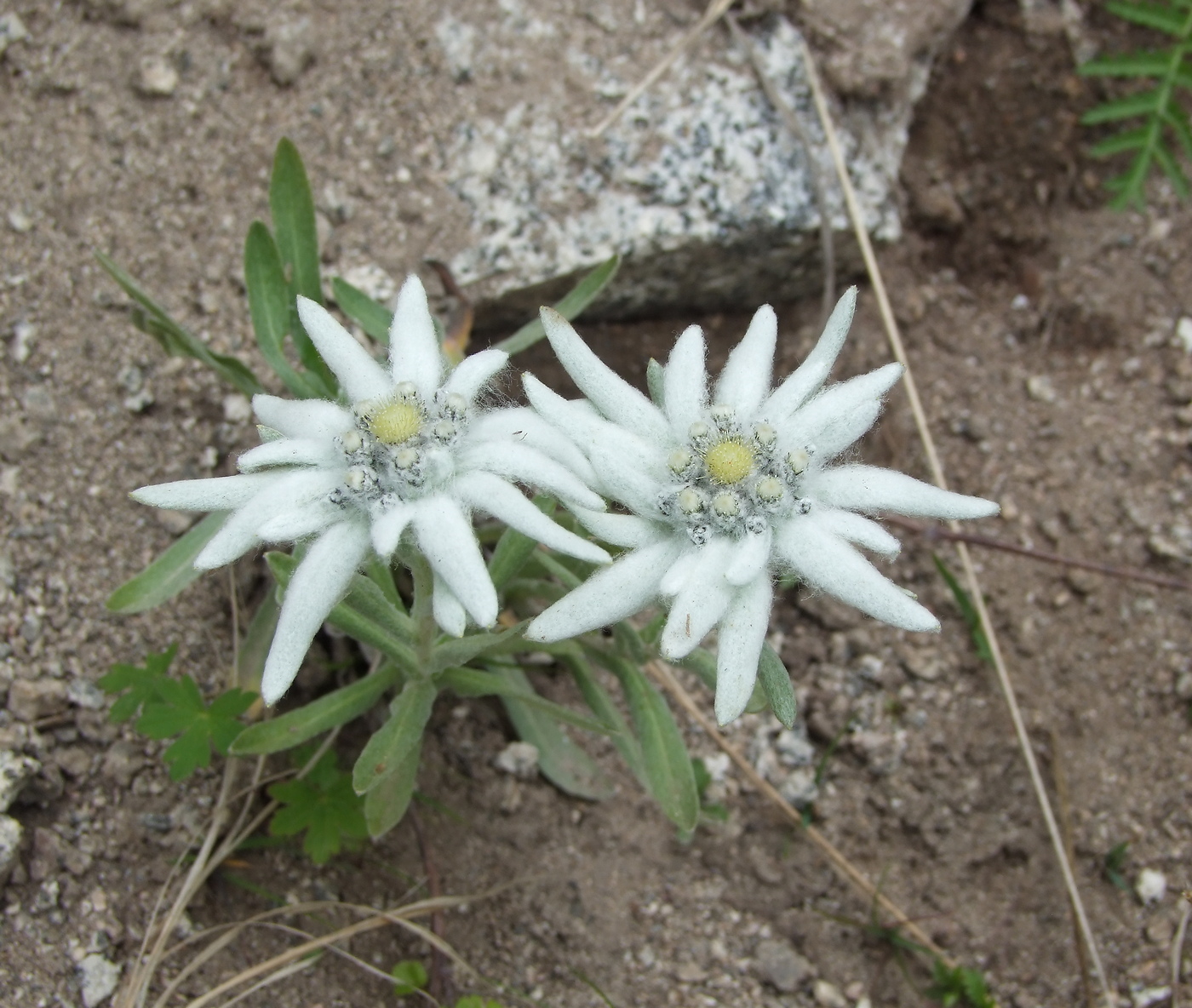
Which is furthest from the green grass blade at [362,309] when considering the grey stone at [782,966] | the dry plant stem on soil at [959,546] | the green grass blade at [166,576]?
the grey stone at [782,966]

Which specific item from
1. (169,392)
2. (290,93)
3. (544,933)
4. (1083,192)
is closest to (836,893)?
(544,933)

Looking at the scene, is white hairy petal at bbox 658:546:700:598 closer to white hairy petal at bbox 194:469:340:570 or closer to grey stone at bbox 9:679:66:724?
white hairy petal at bbox 194:469:340:570

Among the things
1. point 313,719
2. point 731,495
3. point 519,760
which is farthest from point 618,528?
point 519,760

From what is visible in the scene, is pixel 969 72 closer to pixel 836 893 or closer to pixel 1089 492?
pixel 1089 492

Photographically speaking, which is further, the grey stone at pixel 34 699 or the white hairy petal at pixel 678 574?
the grey stone at pixel 34 699

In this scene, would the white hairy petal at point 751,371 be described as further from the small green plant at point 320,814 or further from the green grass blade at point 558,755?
the small green plant at point 320,814
